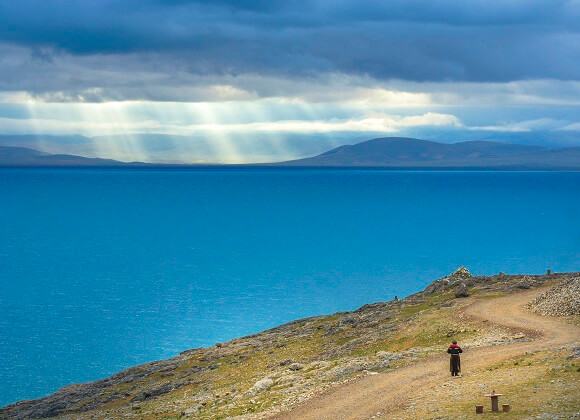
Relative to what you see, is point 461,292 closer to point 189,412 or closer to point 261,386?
point 261,386

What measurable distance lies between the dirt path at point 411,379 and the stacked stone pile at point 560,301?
1063 millimetres

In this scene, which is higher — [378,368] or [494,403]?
[494,403]

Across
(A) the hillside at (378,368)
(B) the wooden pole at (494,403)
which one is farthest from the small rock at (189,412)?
(B) the wooden pole at (494,403)

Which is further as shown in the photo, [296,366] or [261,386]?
[296,366]

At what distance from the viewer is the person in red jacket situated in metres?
42.9

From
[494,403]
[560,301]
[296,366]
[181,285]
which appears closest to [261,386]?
[296,366]

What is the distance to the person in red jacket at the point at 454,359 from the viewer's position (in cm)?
4294

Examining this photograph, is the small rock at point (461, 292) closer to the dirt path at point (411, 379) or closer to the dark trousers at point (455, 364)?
the dirt path at point (411, 379)

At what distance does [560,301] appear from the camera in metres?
56.9

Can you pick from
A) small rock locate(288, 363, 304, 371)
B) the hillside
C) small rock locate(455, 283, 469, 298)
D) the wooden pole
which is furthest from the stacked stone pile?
the wooden pole

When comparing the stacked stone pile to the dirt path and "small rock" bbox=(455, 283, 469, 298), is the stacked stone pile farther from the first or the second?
"small rock" bbox=(455, 283, 469, 298)

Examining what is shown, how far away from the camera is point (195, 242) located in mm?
193375

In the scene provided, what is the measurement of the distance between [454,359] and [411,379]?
8.91ft

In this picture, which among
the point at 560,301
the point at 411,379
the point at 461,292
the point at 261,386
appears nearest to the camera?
the point at 411,379
